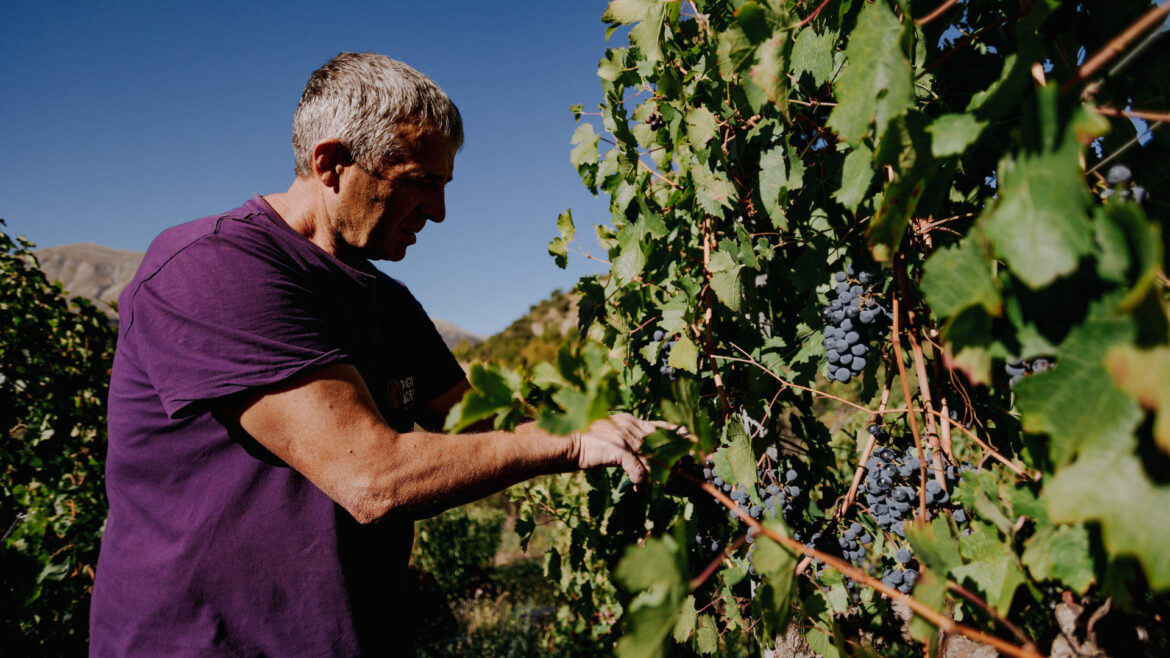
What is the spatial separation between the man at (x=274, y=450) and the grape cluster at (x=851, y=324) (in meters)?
0.52

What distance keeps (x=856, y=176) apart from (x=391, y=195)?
4.57 feet

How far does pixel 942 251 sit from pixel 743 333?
1.27 meters

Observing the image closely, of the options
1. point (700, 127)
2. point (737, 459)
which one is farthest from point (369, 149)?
Result: point (737, 459)

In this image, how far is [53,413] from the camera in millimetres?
4684

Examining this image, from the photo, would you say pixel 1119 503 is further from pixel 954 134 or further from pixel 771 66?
pixel 771 66

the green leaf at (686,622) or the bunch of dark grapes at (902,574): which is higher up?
the bunch of dark grapes at (902,574)

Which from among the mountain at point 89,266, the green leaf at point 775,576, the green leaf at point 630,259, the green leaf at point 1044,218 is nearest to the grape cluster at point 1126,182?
the green leaf at point 1044,218

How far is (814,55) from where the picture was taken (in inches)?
49.9

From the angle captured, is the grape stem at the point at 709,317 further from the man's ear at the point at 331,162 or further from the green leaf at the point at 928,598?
the man's ear at the point at 331,162

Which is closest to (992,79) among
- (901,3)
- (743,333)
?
(901,3)

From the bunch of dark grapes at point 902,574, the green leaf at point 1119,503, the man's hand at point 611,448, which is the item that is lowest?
the bunch of dark grapes at point 902,574

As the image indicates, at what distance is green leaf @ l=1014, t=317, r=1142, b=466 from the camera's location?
1.57ft

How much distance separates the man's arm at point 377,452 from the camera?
1188mm

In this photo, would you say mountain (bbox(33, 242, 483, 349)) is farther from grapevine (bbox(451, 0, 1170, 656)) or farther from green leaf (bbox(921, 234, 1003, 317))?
green leaf (bbox(921, 234, 1003, 317))
